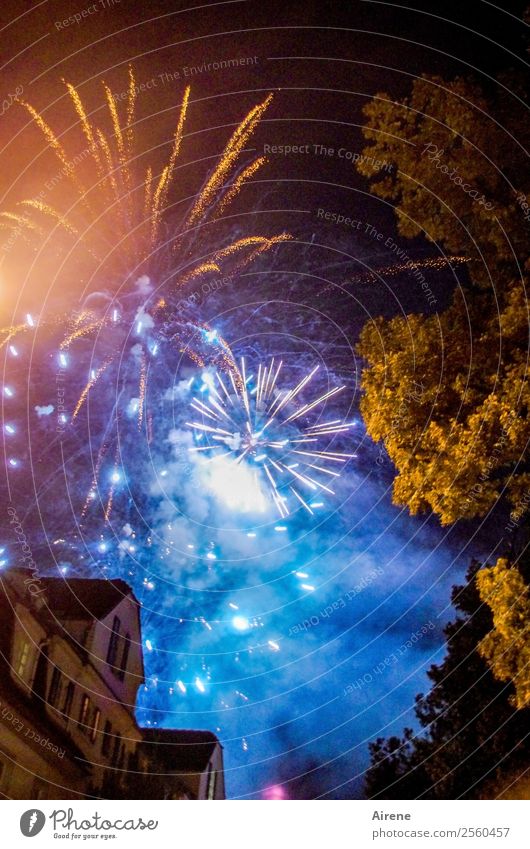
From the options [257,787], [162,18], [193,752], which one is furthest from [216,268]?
[257,787]

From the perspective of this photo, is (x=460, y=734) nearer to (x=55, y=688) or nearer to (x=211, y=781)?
(x=211, y=781)

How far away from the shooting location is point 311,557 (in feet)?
88.8

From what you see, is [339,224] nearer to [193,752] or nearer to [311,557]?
[311,557]

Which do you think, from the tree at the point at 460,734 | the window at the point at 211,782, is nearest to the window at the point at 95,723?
the window at the point at 211,782

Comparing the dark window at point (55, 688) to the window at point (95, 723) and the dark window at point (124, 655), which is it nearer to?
the window at point (95, 723)

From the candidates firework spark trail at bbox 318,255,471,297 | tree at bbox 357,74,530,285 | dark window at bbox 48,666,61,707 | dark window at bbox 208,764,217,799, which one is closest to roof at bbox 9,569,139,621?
dark window at bbox 48,666,61,707

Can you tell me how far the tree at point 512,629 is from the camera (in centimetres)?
904

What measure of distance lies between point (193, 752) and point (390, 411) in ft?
45.6

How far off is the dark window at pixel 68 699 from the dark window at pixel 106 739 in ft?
5.96

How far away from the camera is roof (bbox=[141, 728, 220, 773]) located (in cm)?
1769

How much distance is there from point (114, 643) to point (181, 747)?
4.02 m
